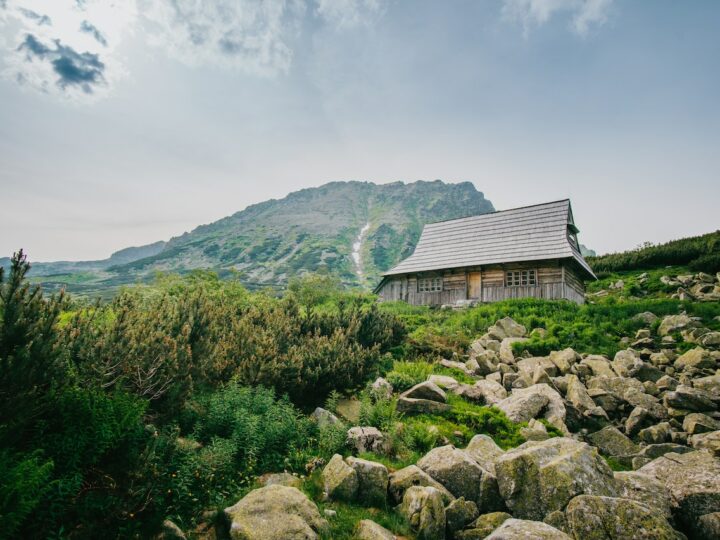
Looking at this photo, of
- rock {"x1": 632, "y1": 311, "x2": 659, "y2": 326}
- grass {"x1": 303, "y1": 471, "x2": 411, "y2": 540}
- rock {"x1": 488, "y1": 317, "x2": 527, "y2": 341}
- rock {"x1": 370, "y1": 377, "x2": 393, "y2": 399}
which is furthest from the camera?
rock {"x1": 488, "y1": 317, "x2": 527, "y2": 341}

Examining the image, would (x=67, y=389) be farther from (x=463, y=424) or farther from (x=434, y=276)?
(x=434, y=276)

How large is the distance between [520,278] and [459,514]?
21701mm

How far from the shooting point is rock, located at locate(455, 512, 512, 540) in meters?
5.14

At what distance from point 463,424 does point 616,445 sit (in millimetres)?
3211

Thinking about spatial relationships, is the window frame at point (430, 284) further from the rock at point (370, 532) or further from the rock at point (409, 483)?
the rock at point (370, 532)

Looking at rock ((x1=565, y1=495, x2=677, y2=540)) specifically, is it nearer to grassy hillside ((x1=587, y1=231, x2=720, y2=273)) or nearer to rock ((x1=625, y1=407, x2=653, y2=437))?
rock ((x1=625, y1=407, x2=653, y2=437))

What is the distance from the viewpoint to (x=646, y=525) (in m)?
4.55

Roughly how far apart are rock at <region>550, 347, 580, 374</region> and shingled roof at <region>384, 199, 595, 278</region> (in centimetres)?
1198

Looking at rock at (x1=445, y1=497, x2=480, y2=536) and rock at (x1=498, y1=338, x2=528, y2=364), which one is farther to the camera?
rock at (x1=498, y1=338, x2=528, y2=364)

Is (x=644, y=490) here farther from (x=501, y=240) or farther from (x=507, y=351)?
(x=501, y=240)

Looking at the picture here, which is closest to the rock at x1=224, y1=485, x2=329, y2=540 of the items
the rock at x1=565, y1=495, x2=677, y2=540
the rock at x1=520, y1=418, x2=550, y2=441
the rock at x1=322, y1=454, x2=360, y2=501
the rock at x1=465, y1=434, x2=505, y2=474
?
the rock at x1=322, y1=454, x2=360, y2=501

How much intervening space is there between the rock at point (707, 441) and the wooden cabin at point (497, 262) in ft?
52.0

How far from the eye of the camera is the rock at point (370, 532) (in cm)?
477

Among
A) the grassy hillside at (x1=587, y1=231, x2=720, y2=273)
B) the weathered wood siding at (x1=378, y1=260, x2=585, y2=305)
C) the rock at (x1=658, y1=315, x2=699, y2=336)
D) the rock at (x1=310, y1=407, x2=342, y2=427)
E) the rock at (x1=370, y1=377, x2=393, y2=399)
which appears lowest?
the rock at (x1=310, y1=407, x2=342, y2=427)
